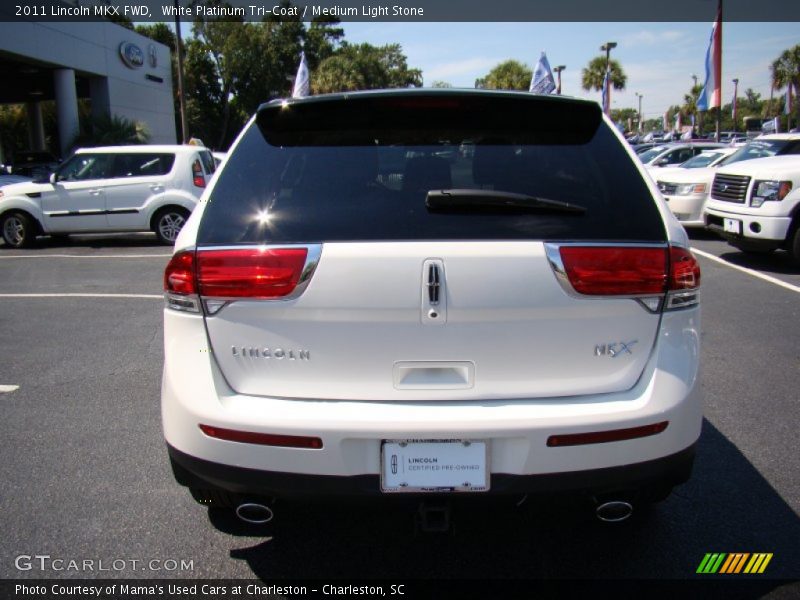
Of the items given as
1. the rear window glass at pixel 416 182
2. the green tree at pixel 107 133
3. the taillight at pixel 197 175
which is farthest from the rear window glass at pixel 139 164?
the green tree at pixel 107 133

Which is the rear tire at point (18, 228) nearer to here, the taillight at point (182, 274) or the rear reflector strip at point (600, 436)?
the taillight at point (182, 274)

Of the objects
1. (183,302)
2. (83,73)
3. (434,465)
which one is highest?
(83,73)

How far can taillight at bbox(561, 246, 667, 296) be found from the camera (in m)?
2.14

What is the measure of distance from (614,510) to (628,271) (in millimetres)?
853

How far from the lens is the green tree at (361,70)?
43.7m

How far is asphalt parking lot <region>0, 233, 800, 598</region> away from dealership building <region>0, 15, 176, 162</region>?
22.8 meters

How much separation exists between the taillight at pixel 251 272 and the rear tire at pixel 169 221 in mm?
9741

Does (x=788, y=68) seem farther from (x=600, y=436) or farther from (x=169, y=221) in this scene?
(x=600, y=436)

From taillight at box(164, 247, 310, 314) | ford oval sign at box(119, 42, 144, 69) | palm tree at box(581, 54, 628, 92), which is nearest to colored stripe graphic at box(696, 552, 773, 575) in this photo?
taillight at box(164, 247, 310, 314)

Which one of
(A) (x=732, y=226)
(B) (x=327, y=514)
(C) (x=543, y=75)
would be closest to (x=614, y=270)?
(B) (x=327, y=514)

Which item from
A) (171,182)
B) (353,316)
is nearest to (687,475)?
(353,316)

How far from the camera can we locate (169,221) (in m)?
11.4

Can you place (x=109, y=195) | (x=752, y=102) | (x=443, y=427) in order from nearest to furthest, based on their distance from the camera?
(x=443, y=427) → (x=109, y=195) → (x=752, y=102)

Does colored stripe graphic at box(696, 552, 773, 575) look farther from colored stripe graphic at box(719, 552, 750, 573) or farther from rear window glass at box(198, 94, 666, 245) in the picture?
rear window glass at box(198, 94, 666, 245)
